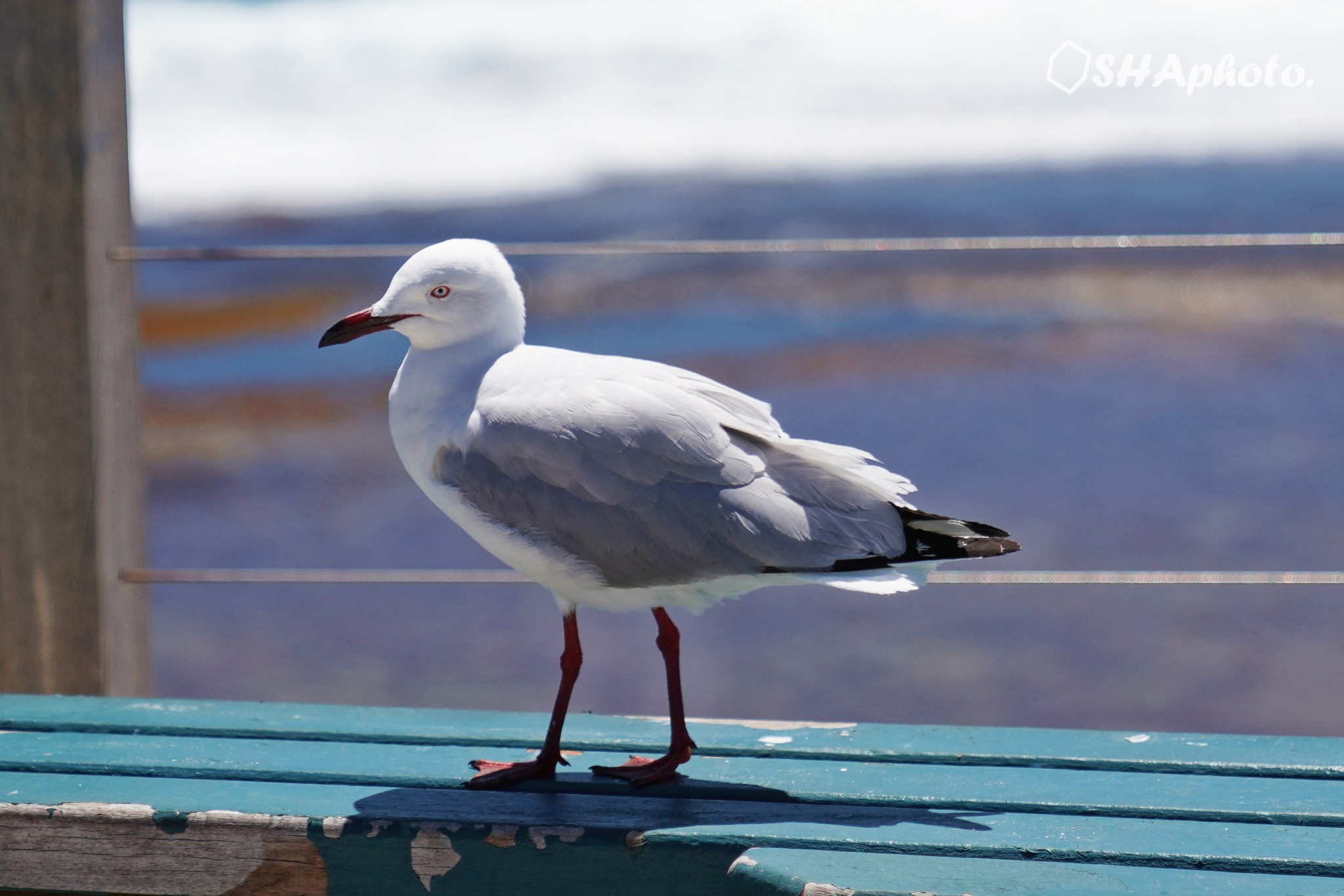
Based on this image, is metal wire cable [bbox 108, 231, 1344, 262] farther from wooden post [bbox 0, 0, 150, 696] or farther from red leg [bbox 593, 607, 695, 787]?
red leg [bbox 593, 607, 695, 787]

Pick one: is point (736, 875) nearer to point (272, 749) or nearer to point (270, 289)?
point (272, 749)

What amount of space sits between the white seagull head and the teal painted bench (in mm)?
435

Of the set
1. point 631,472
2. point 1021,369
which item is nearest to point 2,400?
point 631,472

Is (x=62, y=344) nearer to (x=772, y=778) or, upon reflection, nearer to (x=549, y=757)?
(x=549, y=757)

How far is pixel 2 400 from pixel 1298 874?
61.6 inches

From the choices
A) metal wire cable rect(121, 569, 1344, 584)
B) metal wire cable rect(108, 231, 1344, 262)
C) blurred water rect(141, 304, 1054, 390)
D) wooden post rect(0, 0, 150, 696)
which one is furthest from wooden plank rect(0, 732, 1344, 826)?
blurred water rect(141, 304, 1054, 390)

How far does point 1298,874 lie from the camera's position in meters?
1.14

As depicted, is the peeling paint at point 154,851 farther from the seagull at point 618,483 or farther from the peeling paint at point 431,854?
the seagull at point 618,483

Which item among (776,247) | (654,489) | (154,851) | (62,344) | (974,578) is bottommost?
(154,851)

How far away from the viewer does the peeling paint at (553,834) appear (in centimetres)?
123

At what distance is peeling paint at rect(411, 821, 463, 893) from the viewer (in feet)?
4.08

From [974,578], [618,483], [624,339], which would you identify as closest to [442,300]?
[618,483]

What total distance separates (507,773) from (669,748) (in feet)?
0.63

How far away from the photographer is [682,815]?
127cm
